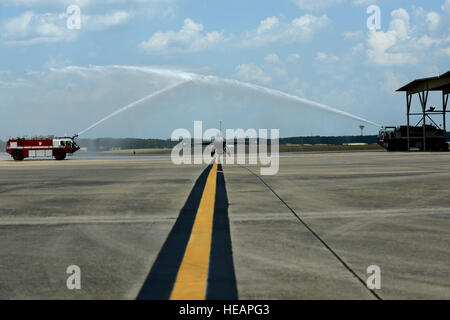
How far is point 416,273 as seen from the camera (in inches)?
198

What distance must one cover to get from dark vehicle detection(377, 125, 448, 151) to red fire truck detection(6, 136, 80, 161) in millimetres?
35602

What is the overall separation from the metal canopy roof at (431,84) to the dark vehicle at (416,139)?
440 centimetres

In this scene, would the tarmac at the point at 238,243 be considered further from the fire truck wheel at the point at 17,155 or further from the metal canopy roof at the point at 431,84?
the metal canopy roof at the point at 431,84

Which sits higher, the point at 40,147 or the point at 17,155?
the point at 40,147

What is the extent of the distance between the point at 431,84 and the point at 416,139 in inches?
289

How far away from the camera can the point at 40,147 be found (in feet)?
147

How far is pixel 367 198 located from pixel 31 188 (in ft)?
32.7

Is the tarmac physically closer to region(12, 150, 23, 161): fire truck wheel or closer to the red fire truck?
the red fire truck

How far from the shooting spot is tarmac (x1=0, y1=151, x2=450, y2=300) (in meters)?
4.64

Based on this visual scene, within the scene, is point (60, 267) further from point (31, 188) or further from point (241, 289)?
point (31, 188)

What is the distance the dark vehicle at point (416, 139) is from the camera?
53281 mm

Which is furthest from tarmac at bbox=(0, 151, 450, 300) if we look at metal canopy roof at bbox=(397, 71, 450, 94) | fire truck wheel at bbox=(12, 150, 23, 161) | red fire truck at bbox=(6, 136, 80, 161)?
metal canopy roof at bbox=(397, 71, 450, 94)

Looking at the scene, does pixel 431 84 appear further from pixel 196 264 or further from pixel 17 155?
pixel 196 264

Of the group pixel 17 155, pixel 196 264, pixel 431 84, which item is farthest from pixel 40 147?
pixel 196 264
